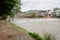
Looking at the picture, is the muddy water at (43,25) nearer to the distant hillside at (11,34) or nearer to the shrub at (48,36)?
the shrub at (48,36)

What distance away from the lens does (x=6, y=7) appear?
541 centimetres

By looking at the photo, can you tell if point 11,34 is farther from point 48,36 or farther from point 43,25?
point 43,25

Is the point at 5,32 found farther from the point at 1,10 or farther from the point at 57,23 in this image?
the point at 57,23

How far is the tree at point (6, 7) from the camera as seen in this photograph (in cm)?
529

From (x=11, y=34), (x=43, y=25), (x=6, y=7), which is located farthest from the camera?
(x=43, y=25)

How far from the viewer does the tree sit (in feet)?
17.3

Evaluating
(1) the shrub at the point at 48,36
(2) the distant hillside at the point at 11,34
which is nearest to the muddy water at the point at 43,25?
(1) the shrub at the point at 48,36

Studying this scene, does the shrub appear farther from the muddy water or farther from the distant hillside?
the distant hillside

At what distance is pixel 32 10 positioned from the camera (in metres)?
7.88

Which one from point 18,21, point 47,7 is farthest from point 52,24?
point 47,7

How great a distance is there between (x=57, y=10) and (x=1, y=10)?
3056 millimetres

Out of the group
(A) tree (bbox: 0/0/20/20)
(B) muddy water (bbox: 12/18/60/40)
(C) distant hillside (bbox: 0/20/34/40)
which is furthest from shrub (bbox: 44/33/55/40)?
(C) distant hillside (bbox: 0/20/34/40)

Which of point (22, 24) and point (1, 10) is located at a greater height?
point (1, 10)

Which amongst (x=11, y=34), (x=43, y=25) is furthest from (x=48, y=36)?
(x=11, y=34)
